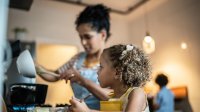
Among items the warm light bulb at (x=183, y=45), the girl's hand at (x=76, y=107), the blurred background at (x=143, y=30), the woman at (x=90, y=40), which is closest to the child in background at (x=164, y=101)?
the blurred background at (x=143, y=30)

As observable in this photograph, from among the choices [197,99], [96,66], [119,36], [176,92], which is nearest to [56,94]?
[119,36]

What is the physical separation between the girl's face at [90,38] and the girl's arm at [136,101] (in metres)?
0.60

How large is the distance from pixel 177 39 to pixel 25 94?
293cm

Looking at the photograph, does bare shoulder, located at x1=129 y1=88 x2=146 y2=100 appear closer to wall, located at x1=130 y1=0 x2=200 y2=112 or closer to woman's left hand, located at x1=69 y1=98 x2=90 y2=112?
woman's left hand, located at x1=69 y1=98 x2=90 y2=112

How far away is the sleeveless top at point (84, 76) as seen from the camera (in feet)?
4.03

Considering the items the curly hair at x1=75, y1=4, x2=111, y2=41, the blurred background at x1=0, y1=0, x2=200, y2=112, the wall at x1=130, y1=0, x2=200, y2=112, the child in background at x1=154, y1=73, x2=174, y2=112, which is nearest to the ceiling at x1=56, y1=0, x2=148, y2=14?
the blurred background at x1=0, y1=0, x2=200, y2=112

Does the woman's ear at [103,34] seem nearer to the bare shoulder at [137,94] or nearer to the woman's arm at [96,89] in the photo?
the woman's arm at [96,89]

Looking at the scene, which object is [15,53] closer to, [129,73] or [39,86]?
[39,86]

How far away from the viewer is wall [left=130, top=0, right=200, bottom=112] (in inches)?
127

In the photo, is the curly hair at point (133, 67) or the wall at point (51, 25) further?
the wall at point (51, 25)

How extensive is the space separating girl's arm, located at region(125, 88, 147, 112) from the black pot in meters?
0.33

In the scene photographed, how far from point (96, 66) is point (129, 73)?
1.32ft

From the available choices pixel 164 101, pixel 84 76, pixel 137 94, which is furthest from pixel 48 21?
pixel 137 94

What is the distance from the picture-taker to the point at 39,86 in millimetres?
942
